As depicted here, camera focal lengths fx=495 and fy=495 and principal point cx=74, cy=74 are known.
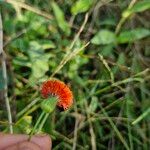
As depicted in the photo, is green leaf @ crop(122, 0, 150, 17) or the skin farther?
green leaf @ crop(122, 0, 150, 17)

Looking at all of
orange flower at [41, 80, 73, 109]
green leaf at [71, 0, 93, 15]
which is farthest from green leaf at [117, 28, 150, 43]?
orange flower at [41, 80, 73, 109]

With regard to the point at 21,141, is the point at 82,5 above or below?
above

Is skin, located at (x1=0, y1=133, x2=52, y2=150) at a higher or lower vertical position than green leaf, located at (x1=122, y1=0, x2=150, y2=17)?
lower

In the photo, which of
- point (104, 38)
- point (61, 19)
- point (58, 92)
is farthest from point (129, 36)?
point (58, 92)

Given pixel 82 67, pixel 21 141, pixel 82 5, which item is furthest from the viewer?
pixel 82 67

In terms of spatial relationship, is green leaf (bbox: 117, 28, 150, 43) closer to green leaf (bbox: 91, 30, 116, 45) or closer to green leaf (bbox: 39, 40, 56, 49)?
green leaf (bbox: 91, 30, 116, 45)

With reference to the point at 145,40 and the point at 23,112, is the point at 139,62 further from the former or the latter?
the point at 23,112

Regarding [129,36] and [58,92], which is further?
[129,36]

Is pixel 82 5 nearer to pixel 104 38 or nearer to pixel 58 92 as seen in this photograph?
pixel 104 38

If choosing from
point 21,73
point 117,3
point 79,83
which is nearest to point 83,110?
point 79,83
